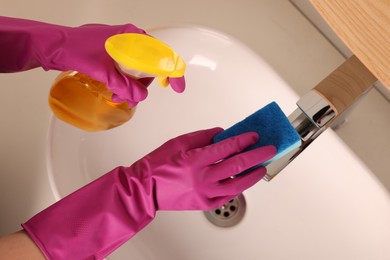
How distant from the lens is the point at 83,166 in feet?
2.36

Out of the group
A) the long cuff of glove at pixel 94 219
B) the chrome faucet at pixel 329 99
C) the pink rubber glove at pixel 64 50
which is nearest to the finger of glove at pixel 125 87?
the pink rubber glove at pixel 64 50

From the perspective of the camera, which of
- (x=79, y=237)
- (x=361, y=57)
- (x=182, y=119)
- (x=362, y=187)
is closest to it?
(x=361, y=57)

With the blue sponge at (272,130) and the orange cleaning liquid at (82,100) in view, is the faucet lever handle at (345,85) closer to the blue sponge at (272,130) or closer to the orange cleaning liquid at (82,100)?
the blue sponge at (272,130)

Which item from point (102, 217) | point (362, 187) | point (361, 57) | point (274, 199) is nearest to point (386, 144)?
point (362, 187)

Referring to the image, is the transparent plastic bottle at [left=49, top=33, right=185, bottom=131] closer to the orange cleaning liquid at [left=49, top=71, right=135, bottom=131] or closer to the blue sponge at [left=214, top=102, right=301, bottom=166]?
the orange cleaning liquid at [left=49, top=71, right=135, bottom=131]

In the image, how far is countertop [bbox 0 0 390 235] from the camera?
688mm

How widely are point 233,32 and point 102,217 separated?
1.43 feet

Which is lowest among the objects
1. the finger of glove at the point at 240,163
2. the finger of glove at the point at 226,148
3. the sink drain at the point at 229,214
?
the sink drain at the point at 229,214

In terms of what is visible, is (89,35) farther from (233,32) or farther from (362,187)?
(362,187)

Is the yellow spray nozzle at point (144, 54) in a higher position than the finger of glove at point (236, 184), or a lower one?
higher

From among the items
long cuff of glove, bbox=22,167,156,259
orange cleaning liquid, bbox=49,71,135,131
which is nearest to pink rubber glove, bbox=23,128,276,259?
long cuff of glove, bbox=22,167,156,259

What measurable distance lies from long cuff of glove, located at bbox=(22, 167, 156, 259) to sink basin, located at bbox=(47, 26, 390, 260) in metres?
0.10

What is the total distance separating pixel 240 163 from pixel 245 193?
240mm

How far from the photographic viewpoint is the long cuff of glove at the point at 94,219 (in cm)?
54
